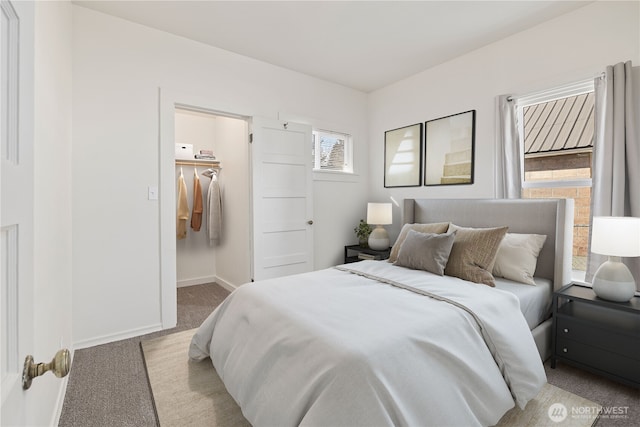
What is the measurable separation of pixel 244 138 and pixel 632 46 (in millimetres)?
3683

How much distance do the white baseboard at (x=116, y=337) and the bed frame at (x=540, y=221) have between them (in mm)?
3073

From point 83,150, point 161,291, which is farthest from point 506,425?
point 83,150

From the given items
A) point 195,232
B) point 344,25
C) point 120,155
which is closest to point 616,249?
point 344,25

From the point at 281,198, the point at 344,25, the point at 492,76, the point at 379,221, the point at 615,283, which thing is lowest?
the point at 615,283

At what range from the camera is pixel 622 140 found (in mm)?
2342

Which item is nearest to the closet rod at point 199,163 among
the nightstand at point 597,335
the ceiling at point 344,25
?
the ceiling at point 344,25

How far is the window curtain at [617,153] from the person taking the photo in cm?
232

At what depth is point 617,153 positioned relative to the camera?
236 centimetres

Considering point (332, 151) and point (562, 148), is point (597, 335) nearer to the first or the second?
point (562, 148)

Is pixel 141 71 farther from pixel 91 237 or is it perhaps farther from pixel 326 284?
pixel 326 284

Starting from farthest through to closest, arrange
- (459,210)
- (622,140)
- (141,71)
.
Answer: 1. (459,210)
2. (141,71)
3. (622,140)

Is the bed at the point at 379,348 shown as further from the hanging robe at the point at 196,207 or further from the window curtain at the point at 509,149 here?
the hanging robe at the point at 196,207

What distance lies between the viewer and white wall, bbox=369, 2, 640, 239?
2.48 m

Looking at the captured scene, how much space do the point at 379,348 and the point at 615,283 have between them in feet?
6.01
